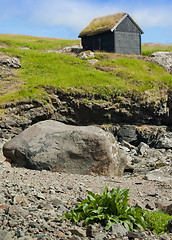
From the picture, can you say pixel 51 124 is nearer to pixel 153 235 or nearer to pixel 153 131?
pixel 153 235

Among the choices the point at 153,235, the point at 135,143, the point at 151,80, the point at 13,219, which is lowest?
the point at 135,143

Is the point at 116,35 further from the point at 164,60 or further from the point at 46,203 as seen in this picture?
the point at 46,203

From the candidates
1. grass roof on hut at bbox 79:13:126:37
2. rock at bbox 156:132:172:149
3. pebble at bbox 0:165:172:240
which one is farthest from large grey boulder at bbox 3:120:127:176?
grass roof on hut at bbox 79:13:126:37

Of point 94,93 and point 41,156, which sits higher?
point 94,93

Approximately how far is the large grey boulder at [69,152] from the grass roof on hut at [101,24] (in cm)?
2893

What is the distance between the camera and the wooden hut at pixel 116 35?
38.2 meters

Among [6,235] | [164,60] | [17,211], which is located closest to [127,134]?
Result: [164,60]

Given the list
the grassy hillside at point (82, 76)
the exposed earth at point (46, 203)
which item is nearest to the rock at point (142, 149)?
the grassy hillside at point (82, 76)

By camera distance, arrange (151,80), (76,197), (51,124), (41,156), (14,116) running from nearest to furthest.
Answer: (76,197) → (41,156) → (51,124) → (14,116) → (151,80)

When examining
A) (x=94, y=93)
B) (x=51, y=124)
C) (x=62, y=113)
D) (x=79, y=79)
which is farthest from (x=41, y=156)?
(x=79, y=79)

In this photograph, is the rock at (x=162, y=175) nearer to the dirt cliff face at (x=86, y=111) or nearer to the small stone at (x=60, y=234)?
the small stone at (x=60, y=234)

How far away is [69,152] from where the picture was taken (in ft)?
37.6

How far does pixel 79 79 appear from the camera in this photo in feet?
75.7

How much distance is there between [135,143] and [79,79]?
6885 mm
